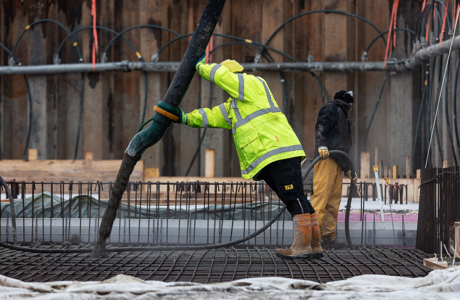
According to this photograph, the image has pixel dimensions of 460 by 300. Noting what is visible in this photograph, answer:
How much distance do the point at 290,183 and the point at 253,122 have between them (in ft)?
2.02

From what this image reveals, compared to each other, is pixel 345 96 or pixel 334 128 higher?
pixel 345 96

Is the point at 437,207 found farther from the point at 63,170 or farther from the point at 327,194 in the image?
the point at 63,170

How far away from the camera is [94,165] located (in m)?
9.15

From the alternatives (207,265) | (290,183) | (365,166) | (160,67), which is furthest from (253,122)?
(160,67)

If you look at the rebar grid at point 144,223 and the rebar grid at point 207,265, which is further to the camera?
the rebar grid at point 144,223

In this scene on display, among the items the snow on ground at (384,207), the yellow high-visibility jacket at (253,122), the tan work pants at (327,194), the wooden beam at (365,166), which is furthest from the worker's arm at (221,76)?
the wooden beam at (365,166)

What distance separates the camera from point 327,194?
6.20 metres

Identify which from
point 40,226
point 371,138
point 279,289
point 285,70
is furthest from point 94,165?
point 279,289

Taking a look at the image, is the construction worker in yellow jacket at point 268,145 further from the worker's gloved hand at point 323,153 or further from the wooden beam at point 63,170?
the wooden beam at point 63,170

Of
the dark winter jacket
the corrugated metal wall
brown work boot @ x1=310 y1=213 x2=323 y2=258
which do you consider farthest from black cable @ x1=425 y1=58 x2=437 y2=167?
brown work boot @ x1=310 y1=213 x2=323 y2=258

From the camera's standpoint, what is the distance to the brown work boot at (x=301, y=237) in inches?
201

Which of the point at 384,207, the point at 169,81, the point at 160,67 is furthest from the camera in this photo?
the point at 169,81

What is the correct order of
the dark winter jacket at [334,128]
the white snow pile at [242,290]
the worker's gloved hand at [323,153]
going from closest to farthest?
1. the white snow pile at [242,290]
2. the worker's gloved hand at [323,153]
3. the dark winter jacket at [334,128]

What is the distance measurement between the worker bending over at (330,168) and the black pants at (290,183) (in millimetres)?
1005
